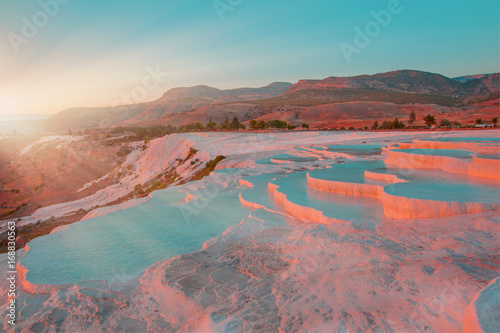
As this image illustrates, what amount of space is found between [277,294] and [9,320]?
3126 mm

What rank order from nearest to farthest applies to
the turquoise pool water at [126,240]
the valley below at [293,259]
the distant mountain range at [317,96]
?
the valley below at [293,259]
the turquoise pool water at [126,240]
the distant mountain range at [317,96]

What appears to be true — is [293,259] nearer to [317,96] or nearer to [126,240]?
[126,240]

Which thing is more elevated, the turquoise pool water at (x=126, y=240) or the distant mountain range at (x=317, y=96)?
the distant mountain range at (x=317, y=96)

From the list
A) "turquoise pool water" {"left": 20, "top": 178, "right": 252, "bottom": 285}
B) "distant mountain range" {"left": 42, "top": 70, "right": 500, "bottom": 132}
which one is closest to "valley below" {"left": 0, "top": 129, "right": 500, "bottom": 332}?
"turquoise pool water" {"left": 20, "top": 178, "right": 252, "bottom": 285}

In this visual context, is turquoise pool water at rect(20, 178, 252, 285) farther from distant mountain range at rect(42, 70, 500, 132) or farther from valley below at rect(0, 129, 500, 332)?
distant mountain range at rect(42, 70, 500, 132)

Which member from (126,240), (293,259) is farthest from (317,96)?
(293,259)

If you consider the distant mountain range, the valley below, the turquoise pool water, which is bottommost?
the turquoise pool water

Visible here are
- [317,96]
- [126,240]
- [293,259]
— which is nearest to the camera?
[293,259]

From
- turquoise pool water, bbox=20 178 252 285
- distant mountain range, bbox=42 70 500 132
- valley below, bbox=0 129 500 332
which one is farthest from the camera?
distant mountain range, bbox=42 70 500 132

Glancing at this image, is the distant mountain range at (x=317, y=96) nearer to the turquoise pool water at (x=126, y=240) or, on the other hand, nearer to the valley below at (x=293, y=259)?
the turquoise pool water at (x=126, y=240)

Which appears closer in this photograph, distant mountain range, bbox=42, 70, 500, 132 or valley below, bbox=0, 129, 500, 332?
valley below, bbox=0, 129, 500, 332

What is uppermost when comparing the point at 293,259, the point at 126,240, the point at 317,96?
the point at 317,96

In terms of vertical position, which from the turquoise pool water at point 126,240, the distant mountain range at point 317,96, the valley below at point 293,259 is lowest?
the turquoise pool water at point 126,240

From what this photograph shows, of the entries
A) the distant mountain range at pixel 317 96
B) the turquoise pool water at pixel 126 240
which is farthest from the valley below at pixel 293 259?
the distant mountain range at pixel 317 96
